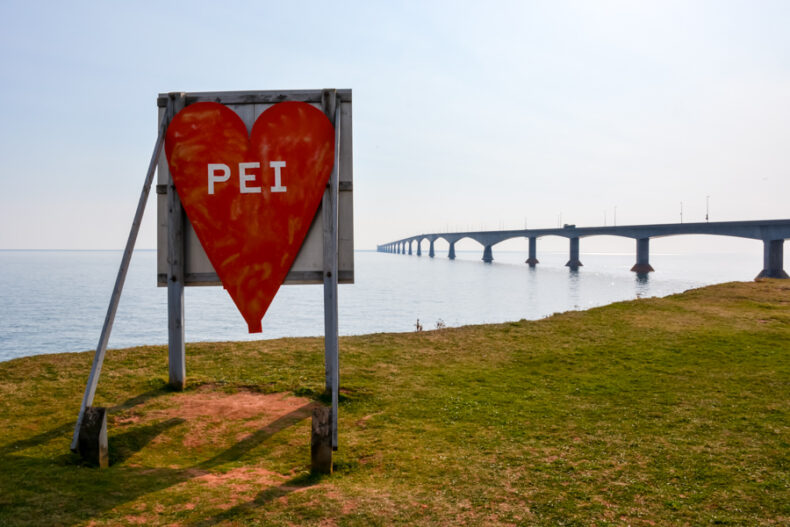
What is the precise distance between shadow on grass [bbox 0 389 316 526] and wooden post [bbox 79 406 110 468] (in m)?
0.15

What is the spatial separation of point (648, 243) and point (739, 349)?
104284 millimetres

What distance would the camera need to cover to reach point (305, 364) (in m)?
13.3

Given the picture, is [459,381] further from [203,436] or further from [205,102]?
[205,102]

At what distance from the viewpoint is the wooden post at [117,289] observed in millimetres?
7768

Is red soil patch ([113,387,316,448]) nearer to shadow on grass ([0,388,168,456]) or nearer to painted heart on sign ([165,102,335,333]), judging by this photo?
shadow on grass ([0,388,168,456])

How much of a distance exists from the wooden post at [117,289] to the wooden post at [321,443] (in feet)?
11.3

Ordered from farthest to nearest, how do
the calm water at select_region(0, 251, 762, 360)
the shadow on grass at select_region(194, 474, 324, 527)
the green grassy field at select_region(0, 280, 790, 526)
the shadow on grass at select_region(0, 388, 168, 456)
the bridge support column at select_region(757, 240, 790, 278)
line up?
the bridge support column at select_region(757, 240, 790, 278) → the calm water at select_region(0, 251, 762, 360) → the shadow on grass at select_region(0, 388, 168, 456) → the green grassy field at select_region(0, 280, 790, 526) → the shadow on grass at select_region(194, 474, 324, 527)

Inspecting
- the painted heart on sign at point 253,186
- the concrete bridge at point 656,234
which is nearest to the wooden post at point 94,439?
the painted heart on sign at point 253,186

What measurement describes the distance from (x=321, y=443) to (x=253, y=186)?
5357 millimetres

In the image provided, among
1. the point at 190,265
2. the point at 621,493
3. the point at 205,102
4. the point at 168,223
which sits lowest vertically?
the point at 621,493

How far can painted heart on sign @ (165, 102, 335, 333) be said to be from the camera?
9.78 m

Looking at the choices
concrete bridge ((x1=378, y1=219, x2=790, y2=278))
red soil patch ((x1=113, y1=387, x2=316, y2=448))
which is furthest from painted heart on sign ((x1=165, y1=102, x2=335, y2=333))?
concrete bridge ((x1=378, y1=219, x2=790, y2=278))

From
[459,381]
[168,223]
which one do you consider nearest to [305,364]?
[459,381]

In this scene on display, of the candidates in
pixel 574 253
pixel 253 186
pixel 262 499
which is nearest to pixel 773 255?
pixel 574 253
